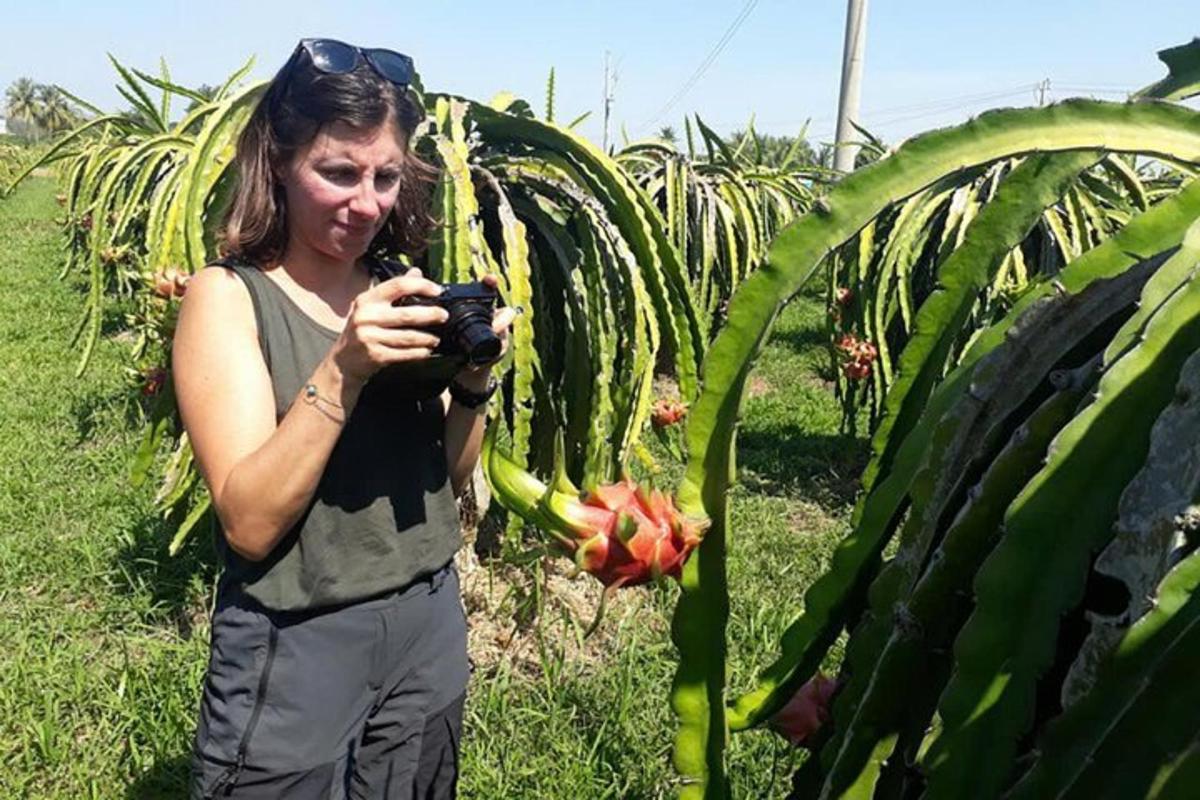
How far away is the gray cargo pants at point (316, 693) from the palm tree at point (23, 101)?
64.7m

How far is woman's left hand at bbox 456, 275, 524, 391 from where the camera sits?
147 cm

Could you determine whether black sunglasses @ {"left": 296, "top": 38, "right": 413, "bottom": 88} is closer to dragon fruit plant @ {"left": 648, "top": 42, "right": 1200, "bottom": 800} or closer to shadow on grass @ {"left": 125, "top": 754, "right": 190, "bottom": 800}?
dragon fruit plant @ {"left": 648, "top": 42, "right": 1200, "bottom": 800}

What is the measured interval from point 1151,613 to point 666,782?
205 centimetres

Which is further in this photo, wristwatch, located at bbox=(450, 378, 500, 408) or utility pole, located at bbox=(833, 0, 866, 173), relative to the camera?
utility pole, located at bbox=(833, 0, 866, 173)

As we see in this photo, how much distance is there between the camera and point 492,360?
4.82 feet

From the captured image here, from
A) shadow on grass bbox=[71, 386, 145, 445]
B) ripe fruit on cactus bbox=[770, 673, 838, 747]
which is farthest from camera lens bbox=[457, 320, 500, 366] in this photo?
shadow on grass bbox=[71, 386, 145, 445]

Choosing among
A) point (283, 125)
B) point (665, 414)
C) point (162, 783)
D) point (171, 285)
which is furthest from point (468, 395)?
point (665, 414)

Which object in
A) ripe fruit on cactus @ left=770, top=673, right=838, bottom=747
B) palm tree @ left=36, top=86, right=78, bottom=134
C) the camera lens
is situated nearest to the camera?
ripe fruit on cactus @ left=770, top=673, right=838, bottom=747

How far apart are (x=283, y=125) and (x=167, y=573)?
254cm

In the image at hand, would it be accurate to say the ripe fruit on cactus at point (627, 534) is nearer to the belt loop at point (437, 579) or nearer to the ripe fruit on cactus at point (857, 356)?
the belt loop at point (437, 579)

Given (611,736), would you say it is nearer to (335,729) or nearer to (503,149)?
(335,729)

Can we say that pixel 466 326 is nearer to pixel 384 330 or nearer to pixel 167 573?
pixel 384 330

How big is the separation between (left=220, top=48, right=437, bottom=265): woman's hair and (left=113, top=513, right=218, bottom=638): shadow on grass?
6.90 feet

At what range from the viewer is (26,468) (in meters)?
4.75
